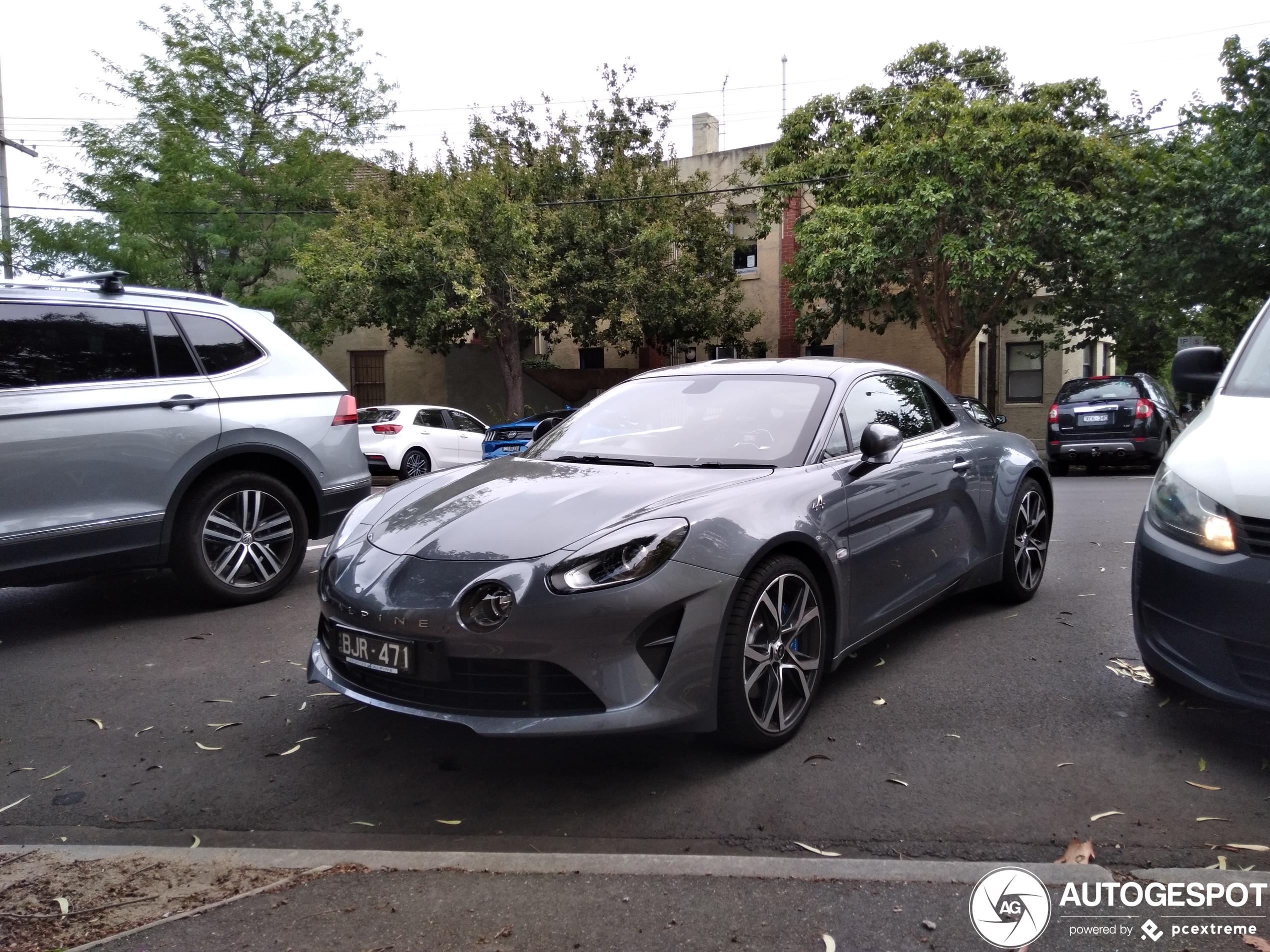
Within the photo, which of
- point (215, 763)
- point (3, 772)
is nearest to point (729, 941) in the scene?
point (215, 763)

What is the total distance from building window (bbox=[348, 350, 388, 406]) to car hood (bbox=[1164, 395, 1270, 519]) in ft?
88.4

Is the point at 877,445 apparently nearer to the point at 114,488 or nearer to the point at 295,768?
the point at 295,768

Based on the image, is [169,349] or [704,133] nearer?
[169,349]

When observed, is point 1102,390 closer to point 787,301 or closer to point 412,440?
point 412,440

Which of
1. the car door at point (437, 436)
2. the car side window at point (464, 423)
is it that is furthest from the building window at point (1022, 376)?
the car door at point (437, 436)

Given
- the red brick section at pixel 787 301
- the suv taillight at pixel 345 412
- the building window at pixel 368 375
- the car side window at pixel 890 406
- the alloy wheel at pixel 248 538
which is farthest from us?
the building window at pixel 368 375

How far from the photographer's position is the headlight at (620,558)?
310 cm

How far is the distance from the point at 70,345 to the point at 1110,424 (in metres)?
14.5

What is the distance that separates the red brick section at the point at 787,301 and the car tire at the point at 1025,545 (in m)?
21.3

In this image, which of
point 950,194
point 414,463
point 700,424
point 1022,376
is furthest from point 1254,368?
point 1022,376

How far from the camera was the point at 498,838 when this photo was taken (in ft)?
9.75

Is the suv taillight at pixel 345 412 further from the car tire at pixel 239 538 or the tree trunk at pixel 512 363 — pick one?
the tree trunk at pixel 512 363

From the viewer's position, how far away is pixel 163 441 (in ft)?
17.8

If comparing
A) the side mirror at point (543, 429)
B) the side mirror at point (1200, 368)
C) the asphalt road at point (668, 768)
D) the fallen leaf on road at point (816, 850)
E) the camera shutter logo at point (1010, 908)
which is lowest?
the asphalt road at point (668, 768)
